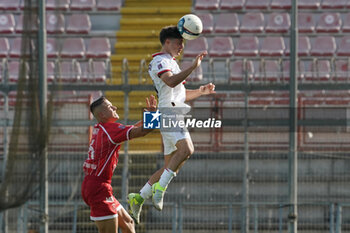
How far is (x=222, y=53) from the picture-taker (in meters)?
15.5

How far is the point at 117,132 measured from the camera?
272 inches

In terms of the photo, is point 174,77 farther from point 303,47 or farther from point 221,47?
point 303,47

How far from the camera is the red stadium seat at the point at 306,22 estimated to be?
16.5m

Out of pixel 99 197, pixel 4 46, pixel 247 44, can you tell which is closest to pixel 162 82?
pixel 99 197

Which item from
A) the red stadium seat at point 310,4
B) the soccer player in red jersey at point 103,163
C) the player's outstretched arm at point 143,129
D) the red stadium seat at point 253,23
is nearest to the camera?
the player's outstretched arm at point 143,129

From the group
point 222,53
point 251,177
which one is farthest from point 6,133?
point 222,53

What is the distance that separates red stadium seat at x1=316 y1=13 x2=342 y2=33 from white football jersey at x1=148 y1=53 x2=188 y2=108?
997 cm

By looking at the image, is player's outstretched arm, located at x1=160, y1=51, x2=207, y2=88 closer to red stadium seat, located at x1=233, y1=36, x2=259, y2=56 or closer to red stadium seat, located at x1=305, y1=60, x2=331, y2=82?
red stadium seat, located at x1=305, y1=60, x2=331, y2=82

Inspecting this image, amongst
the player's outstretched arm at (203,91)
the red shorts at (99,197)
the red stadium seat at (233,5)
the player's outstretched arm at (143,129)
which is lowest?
the red shorts at (99,197)

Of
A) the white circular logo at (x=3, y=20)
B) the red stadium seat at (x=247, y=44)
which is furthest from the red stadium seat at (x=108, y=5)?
the red stadium seat at (x=247, y=44)

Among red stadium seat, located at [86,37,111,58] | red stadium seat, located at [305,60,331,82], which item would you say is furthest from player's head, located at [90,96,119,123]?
red stadium seat, located at [86,37,111,58]

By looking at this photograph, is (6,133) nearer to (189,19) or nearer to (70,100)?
(70,100)

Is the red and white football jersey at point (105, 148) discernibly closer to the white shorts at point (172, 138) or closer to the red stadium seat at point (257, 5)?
the white shorts at point (172, 138)

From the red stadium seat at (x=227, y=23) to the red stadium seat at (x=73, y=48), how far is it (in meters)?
2.79
